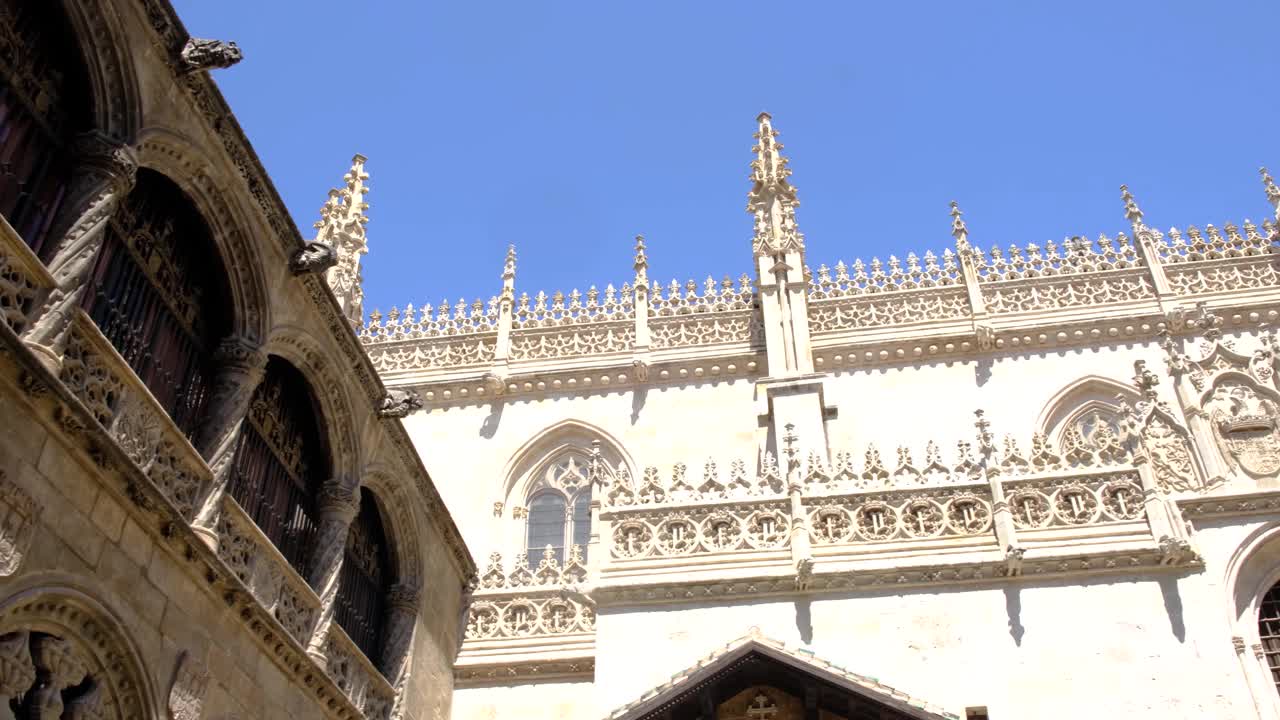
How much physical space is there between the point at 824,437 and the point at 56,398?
15.6m

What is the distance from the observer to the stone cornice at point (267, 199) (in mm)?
9156

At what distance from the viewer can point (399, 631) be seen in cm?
1352

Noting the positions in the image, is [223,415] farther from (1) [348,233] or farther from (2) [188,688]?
(1) [348,233]

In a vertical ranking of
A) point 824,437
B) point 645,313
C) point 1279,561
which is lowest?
point 1279,561

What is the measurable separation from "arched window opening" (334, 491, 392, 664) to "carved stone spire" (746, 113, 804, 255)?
520 inches

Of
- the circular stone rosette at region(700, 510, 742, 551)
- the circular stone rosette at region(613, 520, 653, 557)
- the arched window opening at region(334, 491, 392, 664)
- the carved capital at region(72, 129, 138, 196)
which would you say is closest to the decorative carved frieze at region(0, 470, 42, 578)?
the carved capital at region(72, 129, 138, 196)

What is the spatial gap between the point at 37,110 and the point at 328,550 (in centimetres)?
558

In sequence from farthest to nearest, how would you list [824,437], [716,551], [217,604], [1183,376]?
[824,437] → [1183,376] → [716,551] → [217,604]

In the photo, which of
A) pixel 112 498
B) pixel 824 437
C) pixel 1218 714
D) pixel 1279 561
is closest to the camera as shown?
pixel 112 498

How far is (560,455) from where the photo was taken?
23.9 meters

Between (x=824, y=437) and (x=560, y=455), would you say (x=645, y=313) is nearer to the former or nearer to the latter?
(x=560, y=455)

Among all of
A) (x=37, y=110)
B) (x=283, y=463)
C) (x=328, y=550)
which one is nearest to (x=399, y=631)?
(x=328, y=550)

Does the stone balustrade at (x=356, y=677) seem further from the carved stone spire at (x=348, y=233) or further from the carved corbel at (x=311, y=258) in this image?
the carved stone spire at (x=348, y=233)

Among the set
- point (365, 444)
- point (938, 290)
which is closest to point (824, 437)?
point (938, 290)
